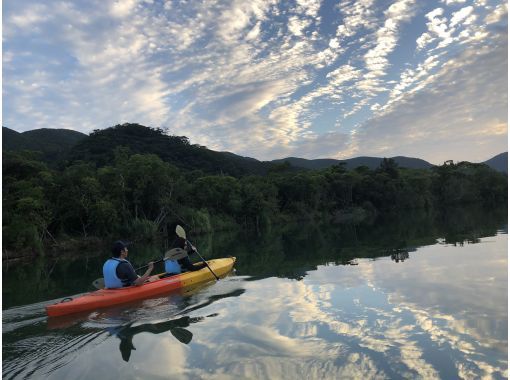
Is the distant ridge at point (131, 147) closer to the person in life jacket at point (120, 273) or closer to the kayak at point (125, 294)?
the kayak at point (125, 294)

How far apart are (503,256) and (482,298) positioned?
466 centimetres

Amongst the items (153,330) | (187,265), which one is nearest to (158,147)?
(187,265)

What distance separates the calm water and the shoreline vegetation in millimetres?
15293

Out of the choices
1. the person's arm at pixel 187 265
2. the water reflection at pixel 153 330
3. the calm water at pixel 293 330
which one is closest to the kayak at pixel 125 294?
the person's arm at pixel 187 265

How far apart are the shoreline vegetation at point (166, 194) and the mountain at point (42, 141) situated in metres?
3.10

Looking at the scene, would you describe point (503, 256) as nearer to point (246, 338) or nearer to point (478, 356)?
point (478, 356)

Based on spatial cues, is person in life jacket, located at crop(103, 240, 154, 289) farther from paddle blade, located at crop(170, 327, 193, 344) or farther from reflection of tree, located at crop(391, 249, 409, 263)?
reflection of tree, located at crop(391, 249, 409, 263)

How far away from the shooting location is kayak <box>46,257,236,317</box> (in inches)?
293

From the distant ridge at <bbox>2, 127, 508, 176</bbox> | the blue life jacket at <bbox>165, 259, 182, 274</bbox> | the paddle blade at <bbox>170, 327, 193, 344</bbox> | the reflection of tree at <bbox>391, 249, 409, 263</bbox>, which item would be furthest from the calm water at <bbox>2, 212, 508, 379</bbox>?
the distant ridge at <bbox>2, 127, 508, 176</bbox>

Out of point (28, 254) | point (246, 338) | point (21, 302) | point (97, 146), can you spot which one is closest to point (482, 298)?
point (246, 338)

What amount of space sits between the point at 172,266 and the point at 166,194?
2197 centimetres

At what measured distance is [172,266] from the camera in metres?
9.98

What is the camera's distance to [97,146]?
188 ft

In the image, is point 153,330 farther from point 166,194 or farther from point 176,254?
point 166,194
